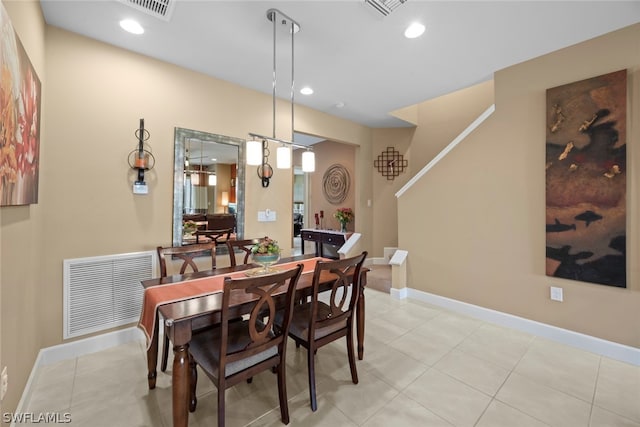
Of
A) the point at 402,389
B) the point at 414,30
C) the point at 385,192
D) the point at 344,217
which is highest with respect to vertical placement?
the point at 414,30

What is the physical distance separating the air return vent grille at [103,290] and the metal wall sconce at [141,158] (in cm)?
67

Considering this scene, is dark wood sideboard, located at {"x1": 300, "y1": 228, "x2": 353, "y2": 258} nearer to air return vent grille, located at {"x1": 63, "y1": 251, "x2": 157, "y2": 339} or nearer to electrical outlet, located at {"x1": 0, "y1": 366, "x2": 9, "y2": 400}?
air return vent grille, located at {"x1": 63, "y1": 251, "x2": 157, "y2": 339}

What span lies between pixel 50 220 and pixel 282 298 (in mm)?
2122

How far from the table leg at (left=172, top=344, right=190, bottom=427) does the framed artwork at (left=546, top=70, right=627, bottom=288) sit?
127 inches

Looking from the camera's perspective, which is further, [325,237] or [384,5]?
[325,237]

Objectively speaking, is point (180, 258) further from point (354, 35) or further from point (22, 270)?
point (354, 35)

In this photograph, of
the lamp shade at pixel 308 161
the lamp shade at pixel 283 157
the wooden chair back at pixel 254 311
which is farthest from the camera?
the lamp shade at pixel 308 161

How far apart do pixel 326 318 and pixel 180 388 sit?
0.94 metres

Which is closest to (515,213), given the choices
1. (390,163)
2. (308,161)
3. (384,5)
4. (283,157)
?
(308,161)

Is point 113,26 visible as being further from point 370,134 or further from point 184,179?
point 370,134

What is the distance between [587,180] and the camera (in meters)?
2.41

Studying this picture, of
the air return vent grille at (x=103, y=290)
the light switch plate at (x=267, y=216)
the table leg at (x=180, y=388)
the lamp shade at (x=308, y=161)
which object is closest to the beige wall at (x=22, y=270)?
the air return vent grille at (x=103, y=290)

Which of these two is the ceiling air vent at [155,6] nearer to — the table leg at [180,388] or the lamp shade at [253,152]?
the lamp shade at [253,152]

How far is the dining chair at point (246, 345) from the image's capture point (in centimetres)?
140
